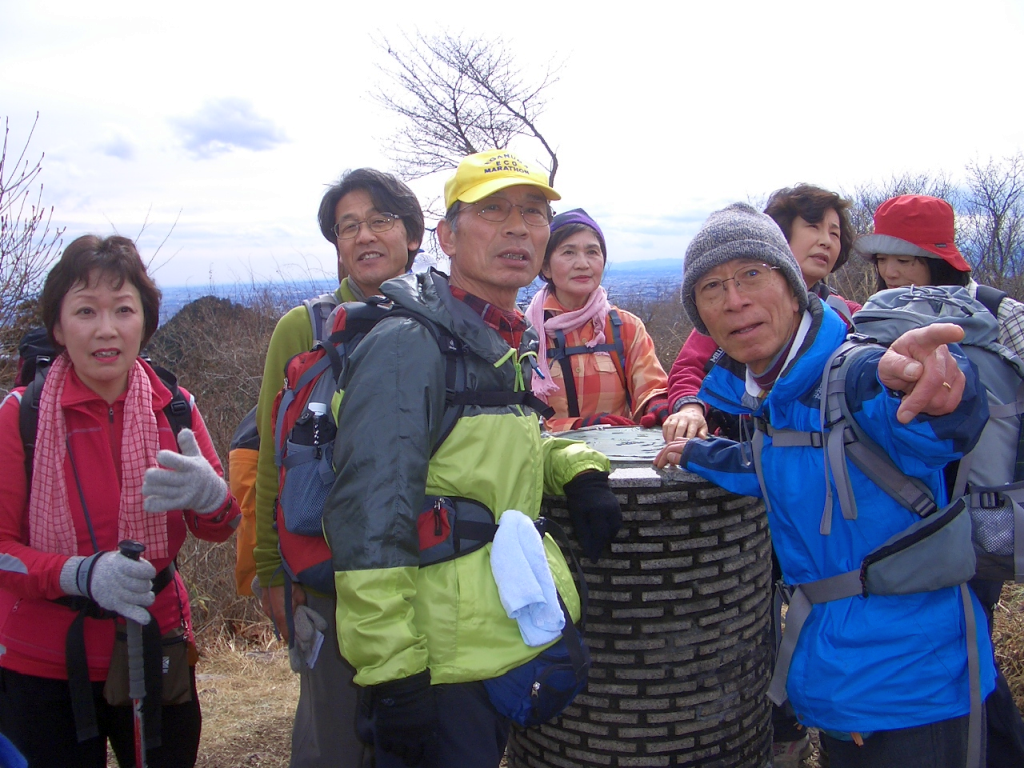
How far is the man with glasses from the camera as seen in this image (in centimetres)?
219

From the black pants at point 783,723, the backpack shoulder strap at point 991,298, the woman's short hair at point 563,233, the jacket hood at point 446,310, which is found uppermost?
the woman's short hair at point 563,233

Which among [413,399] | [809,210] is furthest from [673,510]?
[809,210]

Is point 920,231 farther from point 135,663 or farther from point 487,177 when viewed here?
point 135,663

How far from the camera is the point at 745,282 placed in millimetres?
1980

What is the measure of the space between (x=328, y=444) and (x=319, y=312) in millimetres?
855

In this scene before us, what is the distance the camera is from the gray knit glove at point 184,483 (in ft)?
7.29

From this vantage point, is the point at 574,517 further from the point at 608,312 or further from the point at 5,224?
the point at 5,224

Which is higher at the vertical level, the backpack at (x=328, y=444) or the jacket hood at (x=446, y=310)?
the jacket hood at (x=446, y=310)

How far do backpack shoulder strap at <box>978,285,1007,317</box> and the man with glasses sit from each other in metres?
2.01

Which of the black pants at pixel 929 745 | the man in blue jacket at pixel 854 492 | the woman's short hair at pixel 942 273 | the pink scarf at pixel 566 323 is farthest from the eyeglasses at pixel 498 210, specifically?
the woman's short hair at pixel 942 273

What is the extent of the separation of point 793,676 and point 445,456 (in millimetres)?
1019

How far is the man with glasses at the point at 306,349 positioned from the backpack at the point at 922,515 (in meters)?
1.23

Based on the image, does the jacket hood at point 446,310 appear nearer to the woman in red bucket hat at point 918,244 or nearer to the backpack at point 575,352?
the backpack at point 575,352

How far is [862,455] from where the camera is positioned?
1739 millimetres
